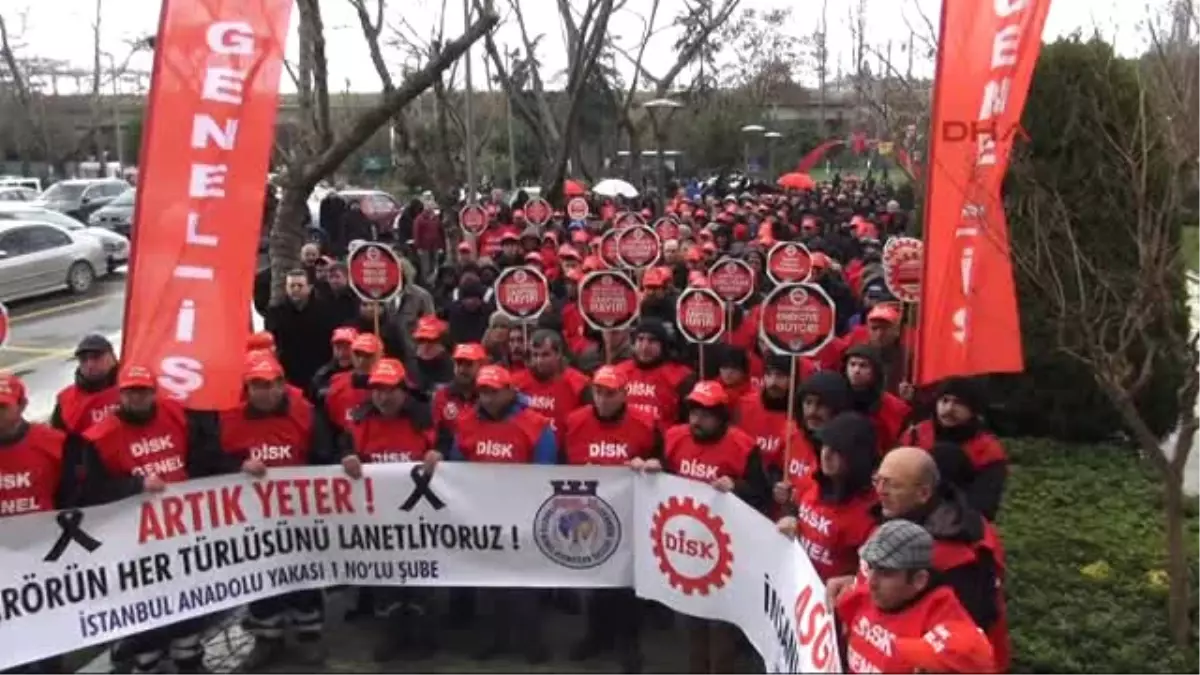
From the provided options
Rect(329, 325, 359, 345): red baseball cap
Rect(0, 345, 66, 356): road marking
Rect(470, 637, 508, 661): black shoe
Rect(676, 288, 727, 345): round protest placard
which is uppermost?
Rect(676, 288, 727, 345): round protest placard

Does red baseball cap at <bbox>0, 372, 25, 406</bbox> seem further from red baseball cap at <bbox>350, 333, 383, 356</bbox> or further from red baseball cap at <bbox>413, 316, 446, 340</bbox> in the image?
red baseball cap at <bbox>413, 316, 446, 340</bbox>

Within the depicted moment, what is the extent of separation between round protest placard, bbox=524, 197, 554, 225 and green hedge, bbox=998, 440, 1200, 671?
35.3ft

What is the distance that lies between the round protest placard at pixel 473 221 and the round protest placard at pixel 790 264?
7937mm

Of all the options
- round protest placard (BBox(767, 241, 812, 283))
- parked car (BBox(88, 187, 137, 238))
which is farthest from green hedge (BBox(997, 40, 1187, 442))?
parked car (BBox(88, 187, 137, 238))

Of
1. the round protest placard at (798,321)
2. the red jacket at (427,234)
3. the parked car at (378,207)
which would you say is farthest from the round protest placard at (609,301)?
the parked car at (378,207)

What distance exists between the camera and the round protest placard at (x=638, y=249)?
13.5 m

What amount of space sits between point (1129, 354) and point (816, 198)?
2197 cm

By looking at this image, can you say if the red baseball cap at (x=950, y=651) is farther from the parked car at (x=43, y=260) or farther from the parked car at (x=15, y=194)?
the parked car at (x=15, y=194)

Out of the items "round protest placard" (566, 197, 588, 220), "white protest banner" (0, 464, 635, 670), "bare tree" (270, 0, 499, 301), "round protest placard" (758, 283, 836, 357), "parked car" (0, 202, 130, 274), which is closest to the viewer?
"white protest banner" (0, 464, 635, 670)

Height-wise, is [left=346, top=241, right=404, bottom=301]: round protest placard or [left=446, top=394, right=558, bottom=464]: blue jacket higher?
[left=346, top=241, right=404, bottom=301]: round protest placard

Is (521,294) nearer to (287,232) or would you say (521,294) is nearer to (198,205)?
(198,205)

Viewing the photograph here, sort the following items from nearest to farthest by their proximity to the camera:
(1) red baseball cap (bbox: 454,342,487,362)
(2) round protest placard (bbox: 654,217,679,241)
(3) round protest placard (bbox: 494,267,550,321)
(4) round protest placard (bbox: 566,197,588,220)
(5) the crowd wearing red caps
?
(5) the crowd wearing red caps
(1) red baseball cap (bbox: 454,342,487,362)
(3) round protest placard (bbox: 494,267,550,321)
(2) round protest placard (bbox: 654,217,679,241)
(4) round protest placard (bbox: 566,197,588,220)

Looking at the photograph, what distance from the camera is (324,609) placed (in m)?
7.41

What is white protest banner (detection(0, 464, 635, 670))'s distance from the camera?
6332 millimetres
